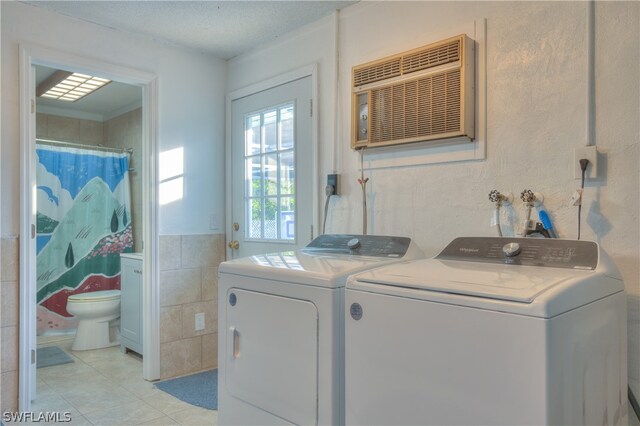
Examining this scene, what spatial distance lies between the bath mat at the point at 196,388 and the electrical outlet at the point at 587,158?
2192mm

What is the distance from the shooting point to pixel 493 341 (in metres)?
1.11

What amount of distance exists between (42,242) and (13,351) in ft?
6.22

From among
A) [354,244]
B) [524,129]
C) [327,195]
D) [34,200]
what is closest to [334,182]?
[327,195]

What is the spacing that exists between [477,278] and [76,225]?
13.2ft

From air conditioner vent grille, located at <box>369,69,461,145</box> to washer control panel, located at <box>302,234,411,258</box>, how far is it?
0.49m

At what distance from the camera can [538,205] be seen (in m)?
1.80

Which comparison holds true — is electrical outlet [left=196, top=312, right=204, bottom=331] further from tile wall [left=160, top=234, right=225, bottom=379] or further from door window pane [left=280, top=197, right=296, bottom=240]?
door window pane [left=280, top=197, right=296, bottom=240]

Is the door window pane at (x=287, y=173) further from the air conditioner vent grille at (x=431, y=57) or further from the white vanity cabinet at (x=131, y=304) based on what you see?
the white vanity cabinet at (x=131, y=304)

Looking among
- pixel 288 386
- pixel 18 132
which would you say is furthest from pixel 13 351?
pixel 288 386

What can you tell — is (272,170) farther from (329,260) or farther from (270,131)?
(329,260)

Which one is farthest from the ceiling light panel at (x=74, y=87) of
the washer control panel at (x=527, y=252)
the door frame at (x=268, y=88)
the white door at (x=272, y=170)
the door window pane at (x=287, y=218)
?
the washer control panel at (x=527, y=252)

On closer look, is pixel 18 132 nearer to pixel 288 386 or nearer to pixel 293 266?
pixel 293 266

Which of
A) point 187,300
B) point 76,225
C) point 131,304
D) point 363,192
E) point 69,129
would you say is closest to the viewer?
Answer: point 363,192

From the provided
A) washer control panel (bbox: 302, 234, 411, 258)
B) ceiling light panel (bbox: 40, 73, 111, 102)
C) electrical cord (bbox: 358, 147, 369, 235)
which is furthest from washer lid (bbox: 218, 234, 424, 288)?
ceiling light panel (bbox: 40, 73, 111, 102)
